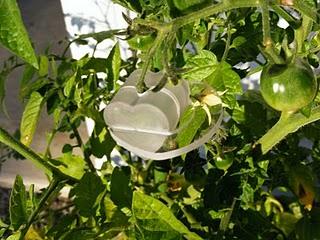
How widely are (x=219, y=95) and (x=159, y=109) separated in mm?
93

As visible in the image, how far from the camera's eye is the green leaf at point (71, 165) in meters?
1.16

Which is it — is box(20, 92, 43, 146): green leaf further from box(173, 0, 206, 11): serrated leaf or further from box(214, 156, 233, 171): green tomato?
box(173, 0, 206, 11): serrated leaf

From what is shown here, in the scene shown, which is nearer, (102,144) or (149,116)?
(149,116)

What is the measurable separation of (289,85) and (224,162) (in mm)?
393

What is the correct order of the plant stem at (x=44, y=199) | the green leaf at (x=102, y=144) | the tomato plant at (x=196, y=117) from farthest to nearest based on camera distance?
the green leaf at (x=102, y=144), the plant stem at (x=44, y=199), the tomato plant at (x=196, y=117)

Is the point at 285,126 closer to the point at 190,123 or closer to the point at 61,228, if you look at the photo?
the point at 190,123

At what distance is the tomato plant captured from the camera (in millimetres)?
663

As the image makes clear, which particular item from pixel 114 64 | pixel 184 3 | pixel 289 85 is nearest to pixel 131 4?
pixel 114 64

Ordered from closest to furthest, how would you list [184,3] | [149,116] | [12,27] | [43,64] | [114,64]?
1. [12,27]
2. [184,3]
3. [149,116]
4. [114,64]
5. [43,64]

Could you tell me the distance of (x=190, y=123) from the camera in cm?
83

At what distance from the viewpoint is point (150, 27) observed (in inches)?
27.8

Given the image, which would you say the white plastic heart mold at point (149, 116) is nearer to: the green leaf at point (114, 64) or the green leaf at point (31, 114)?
Result: the green leaf at point (114, 64)

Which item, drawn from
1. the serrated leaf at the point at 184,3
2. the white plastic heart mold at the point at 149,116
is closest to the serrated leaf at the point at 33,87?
the white plastic heart mold at the point at 149,116

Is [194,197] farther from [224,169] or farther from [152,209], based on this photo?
[152,209]
